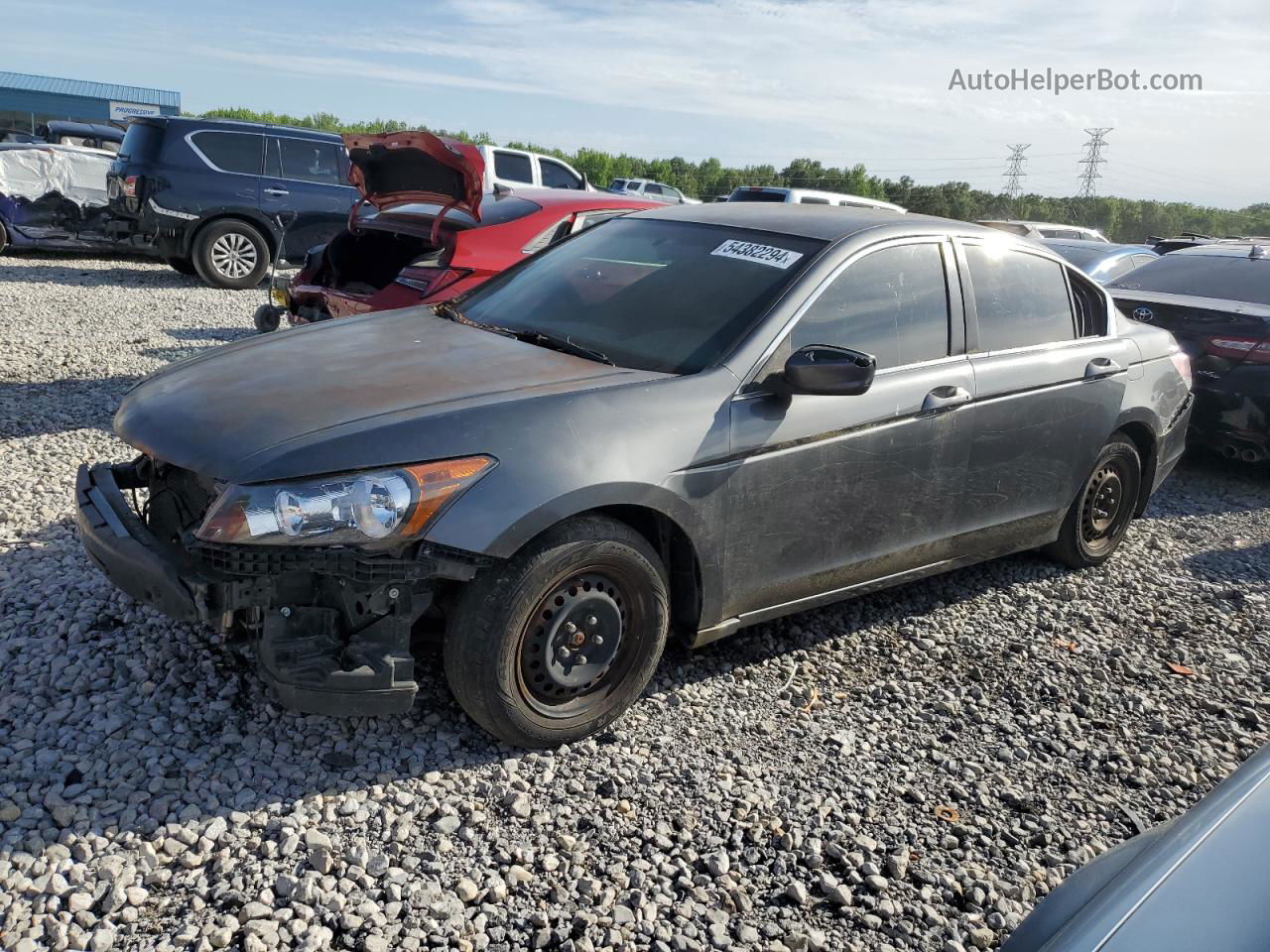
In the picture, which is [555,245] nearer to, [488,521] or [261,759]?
[488,521]

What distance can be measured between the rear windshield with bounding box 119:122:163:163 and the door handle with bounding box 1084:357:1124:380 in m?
11.1

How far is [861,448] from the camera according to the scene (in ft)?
12.3

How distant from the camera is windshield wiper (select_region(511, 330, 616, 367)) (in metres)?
3.60

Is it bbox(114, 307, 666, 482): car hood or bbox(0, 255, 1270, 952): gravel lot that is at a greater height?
bbox(114, 307, 666, 482): car hood

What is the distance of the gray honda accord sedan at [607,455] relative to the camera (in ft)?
9.32

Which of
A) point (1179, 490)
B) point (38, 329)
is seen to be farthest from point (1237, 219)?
point (38, 329)

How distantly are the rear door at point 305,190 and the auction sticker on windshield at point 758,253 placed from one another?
393 inches

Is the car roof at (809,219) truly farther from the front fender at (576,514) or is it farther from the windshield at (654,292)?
the front fender at (576,514)

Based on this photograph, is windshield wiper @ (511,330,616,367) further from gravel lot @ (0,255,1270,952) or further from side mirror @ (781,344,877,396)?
gravel lot @ (0,255,1270,952)

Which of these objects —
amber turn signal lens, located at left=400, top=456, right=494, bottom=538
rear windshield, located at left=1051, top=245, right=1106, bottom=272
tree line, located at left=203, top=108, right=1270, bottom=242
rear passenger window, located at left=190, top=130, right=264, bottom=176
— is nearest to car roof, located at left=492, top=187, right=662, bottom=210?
amber turn signal lens, located at left=400, top=456, right=494, bottom=538

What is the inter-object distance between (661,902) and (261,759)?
4.24 feet

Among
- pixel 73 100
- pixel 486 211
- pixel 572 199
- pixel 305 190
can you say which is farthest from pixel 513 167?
pixel 73 100

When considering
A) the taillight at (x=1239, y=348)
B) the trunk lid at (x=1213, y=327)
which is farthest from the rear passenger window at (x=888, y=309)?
the taillight at (x=1239, y=348)

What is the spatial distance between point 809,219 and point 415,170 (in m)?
3.20
